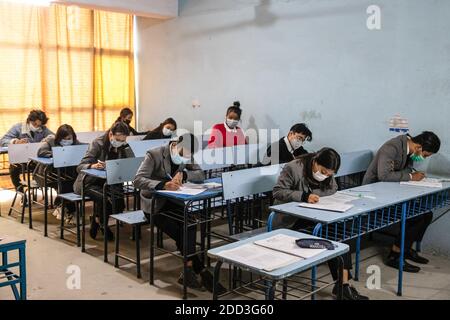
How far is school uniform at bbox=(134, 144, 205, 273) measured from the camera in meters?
3.50

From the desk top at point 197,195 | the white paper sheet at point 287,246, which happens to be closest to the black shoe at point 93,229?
the desk top at point 197,195

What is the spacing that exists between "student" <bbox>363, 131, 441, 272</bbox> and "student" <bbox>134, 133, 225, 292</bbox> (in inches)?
60.0

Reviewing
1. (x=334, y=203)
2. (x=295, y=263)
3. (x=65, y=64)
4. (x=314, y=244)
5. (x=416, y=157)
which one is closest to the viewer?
(x=295, y=263)

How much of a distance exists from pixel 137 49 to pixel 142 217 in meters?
4.40

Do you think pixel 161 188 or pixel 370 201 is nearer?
pixel 370 201

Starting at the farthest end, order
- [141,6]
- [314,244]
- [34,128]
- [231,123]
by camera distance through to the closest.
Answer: [141,6]
[34,128]
[231,123]
[314,244]

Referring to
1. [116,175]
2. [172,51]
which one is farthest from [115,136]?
[172,51]

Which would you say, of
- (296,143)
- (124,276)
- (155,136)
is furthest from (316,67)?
(124,276)

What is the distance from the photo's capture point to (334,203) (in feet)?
9.98

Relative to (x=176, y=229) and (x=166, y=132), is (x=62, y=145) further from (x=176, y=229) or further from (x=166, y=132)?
(x=176, y=229)

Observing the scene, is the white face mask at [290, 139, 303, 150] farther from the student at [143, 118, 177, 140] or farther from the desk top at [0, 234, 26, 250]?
the desk top at [0, 234, 26, 250]

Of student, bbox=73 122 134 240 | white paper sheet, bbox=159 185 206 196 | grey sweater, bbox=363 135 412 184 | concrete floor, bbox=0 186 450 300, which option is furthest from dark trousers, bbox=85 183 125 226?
grey sweater, bbox=363 135 412 184

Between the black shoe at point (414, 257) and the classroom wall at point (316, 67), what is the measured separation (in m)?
0.23

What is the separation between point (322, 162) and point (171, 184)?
41.5 inches
